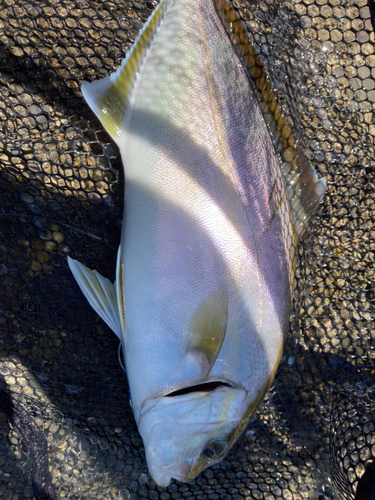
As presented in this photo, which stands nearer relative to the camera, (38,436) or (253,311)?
(253,311)

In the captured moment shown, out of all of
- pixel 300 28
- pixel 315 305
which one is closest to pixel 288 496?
pixel 315 305

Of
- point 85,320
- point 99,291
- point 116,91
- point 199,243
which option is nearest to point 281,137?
point 199,243

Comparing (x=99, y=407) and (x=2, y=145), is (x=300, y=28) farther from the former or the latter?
(x=99, y=407)

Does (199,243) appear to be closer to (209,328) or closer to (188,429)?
(209,328)

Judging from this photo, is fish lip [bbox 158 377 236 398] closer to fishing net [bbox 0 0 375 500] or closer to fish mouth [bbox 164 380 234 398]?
fish mouth [bbox 164 380 234 398]

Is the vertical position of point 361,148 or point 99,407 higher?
point 361,148

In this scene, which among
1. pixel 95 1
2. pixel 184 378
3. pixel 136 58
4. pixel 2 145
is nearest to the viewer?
pixel 184 378

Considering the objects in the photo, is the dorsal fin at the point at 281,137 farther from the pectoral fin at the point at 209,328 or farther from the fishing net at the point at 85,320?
the pectoral fin at the point at 209,328

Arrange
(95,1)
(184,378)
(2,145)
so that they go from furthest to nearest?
(95,1) → (2,145) → (184,378)
